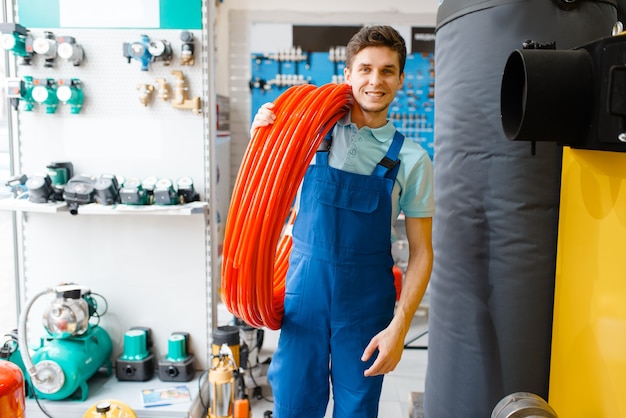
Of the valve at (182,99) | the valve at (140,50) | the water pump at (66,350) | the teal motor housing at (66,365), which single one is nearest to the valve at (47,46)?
the valve at (140,50)

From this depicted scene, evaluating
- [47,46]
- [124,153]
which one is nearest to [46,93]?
[47,46]

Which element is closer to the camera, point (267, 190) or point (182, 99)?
point (267, 190)

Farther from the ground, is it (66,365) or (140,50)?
(140,50)

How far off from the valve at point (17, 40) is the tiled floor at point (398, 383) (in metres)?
2.29

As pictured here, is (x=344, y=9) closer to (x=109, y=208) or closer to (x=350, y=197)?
(x=109, y=208)

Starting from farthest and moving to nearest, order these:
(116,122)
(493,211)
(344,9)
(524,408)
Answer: (344,9), (116,122), (493,211), (524,408)

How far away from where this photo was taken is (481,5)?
1835mm

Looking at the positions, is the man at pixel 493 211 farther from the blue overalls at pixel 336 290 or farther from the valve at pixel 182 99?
the valve at pixel 182 99

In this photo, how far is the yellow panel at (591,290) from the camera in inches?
42.5

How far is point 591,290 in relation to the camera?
1193 mm

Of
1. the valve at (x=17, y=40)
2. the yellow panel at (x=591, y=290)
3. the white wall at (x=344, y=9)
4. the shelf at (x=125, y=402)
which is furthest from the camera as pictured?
the white wall at (x=344, y=9)

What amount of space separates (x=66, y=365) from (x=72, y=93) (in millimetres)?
1479

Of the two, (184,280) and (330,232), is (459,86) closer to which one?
(330,232)

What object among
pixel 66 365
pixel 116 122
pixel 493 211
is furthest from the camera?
pixel 116 122
